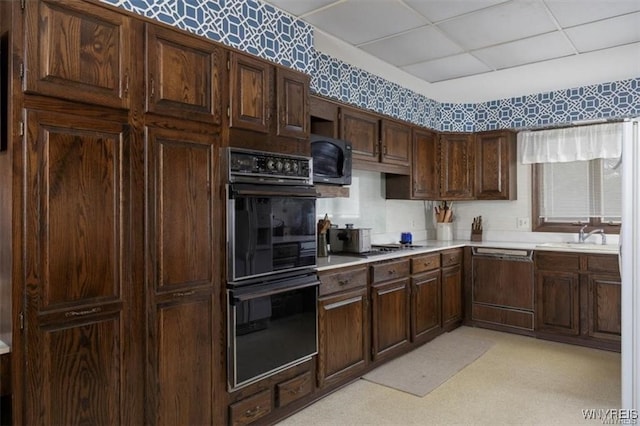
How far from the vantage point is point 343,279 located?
306 centimetres

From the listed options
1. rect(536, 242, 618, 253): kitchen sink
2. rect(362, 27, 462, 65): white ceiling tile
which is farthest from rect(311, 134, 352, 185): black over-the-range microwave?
rect(536, 242, 618, 253): kitchen sink

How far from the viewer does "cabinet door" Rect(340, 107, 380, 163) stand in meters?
3.58

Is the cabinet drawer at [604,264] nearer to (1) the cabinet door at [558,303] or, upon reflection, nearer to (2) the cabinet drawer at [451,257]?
(1) the cabinet door at [558,303]

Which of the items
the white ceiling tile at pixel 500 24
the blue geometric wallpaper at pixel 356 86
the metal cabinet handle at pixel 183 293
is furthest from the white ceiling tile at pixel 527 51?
the metal cabinet handle at pixel 183 293

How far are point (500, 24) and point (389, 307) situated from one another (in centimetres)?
227

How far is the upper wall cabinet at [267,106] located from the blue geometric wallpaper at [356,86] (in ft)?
0.42

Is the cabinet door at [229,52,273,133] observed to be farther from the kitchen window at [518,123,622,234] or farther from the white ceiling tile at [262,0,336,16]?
the kitchen window at [518,123,622,234]

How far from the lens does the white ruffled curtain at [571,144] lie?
439cm

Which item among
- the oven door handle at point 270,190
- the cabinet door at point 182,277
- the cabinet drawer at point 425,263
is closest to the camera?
the cabinet door at point 182,277

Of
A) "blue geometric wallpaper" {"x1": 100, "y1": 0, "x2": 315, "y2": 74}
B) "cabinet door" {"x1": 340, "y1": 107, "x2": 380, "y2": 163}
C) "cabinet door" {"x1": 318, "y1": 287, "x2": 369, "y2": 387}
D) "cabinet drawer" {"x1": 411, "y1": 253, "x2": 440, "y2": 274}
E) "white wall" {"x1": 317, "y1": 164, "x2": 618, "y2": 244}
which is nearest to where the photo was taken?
"blue geometric wallpaper" {"x1": 100, "y1": 0, "x2": 315, "y2": 74}

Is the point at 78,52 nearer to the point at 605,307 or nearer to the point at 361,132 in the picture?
the point at 361,132

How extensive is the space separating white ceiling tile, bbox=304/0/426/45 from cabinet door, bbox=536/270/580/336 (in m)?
2.81

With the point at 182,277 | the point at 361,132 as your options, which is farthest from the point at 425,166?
the point at 182,277

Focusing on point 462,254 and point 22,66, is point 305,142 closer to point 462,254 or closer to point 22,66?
point 22,66
